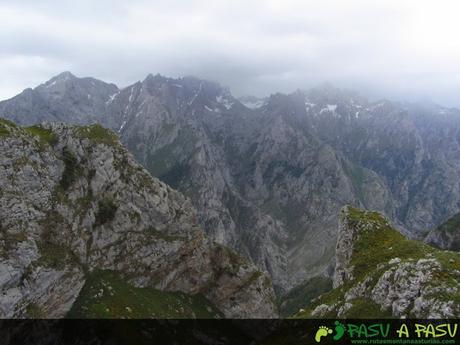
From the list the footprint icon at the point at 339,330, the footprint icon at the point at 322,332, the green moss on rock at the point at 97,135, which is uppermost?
the green moss on rock at the point at 97,135

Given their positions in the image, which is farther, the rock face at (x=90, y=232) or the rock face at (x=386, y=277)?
the rock face at (x=90, y=232)

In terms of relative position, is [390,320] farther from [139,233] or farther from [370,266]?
[139,233]

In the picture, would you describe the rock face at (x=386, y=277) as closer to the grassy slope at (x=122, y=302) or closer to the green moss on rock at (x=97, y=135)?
the grassy slope at (x=122, y=302)

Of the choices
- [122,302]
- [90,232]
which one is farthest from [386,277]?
[90,232]

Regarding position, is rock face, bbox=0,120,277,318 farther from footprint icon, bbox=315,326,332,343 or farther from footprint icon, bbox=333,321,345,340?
footprint icon, bbox=333,321,345,340

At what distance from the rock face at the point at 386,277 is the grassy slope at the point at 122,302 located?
2802 inches

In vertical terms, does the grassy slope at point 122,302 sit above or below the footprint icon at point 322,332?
→ below

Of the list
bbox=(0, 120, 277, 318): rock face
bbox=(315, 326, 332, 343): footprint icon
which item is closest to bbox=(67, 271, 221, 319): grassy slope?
bbox=(0, 120, 277, 318): rock face

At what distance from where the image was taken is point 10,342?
104 metres

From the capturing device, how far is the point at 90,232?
448ft

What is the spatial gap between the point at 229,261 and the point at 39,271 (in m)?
78.8

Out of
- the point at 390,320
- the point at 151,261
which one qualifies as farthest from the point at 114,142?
the point at 390,320

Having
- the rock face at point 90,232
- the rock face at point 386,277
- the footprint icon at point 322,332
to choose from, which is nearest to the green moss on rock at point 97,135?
the rock face at point 90,232

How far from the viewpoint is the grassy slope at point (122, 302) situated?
120 m
